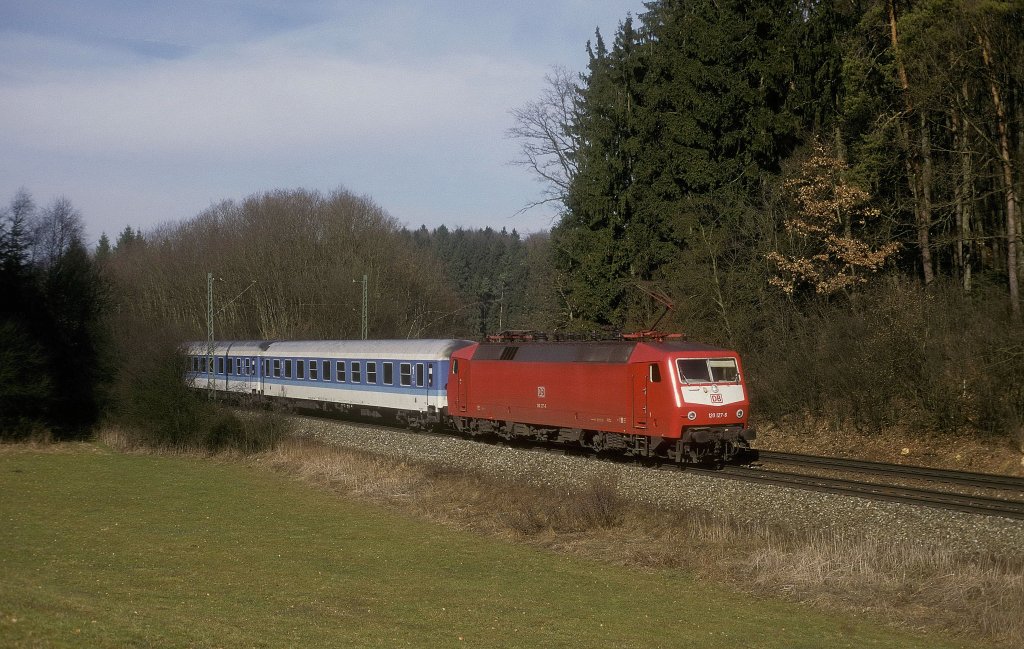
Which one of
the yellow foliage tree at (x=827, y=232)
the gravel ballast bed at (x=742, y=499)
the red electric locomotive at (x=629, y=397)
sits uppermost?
the yellow foliage tree at (x=827, y=232)

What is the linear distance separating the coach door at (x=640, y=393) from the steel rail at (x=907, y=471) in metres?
3.86

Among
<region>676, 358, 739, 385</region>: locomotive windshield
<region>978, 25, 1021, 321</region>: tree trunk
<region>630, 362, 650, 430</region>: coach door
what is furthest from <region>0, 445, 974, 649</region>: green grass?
<region>978, 25, 1021, 321</region>: tree trunk

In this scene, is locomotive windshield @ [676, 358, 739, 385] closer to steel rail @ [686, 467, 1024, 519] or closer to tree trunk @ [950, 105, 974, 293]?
steel rail @ [686, 467, 1024, 519]

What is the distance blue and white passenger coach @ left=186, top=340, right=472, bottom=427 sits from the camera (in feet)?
110

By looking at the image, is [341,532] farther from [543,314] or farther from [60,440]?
[543,314]

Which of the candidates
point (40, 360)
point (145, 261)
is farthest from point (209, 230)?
point (40, 360)

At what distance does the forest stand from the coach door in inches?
142

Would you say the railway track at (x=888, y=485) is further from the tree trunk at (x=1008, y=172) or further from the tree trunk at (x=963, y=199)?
the tree trunk at (x=963, y=199)

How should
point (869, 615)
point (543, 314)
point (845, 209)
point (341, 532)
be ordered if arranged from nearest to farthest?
point (869, 615)
point (341, 532)
point (845, 209)
point (543, 314)

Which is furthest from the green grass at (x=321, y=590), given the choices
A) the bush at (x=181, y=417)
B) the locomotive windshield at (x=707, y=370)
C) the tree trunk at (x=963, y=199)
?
the tree trunk at (x=963, y=199)

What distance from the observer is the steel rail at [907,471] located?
66.1 ft

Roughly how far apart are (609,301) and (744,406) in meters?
18.6

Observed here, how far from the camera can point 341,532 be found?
20.7 metres

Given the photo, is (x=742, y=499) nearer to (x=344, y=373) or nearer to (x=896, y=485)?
(x=896, y=485)
